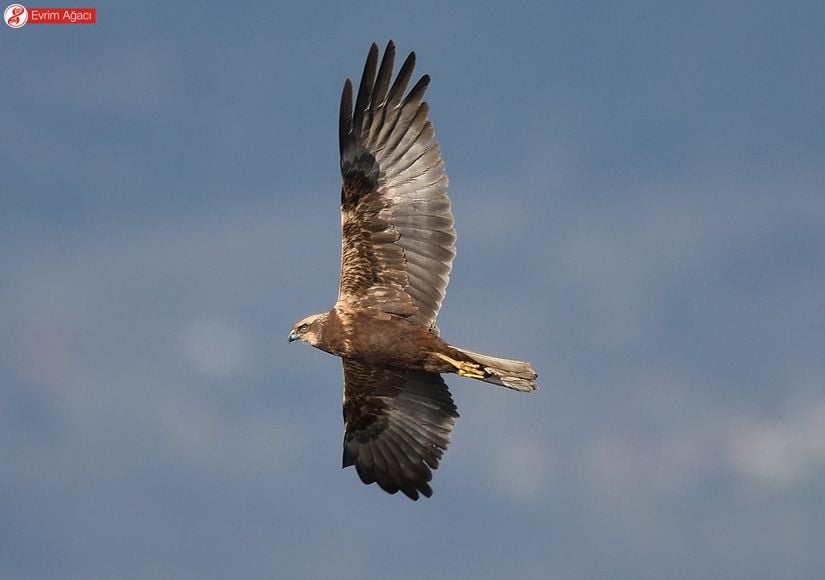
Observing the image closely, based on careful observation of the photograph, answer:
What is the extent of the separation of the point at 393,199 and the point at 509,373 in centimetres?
321

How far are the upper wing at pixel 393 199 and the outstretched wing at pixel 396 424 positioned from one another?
1489 millimetres

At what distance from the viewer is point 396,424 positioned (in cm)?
2217

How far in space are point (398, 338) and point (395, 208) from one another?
6.44ft

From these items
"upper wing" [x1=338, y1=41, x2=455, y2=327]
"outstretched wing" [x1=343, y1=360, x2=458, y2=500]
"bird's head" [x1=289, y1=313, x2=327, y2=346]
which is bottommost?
"outstretched wing" [x1=343, y1=360, x2=458, y2=500]

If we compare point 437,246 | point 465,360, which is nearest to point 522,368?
point 465,360

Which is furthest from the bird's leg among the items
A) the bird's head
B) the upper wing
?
the bird's head

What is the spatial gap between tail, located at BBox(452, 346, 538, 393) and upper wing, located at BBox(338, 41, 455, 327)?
1.45m

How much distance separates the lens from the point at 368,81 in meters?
20.5

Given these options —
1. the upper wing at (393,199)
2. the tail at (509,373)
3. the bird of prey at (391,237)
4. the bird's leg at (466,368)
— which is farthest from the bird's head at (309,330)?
the tail at (509,373)

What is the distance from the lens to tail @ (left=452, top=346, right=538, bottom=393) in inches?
776

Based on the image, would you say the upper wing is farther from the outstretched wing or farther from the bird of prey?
the outstretched wing

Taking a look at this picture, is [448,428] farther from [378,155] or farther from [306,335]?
[378,155]

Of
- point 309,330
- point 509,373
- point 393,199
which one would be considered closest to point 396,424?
point 309,330

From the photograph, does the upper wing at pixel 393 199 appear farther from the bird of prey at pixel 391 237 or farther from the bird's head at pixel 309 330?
the bird's head at pixel 309 330
